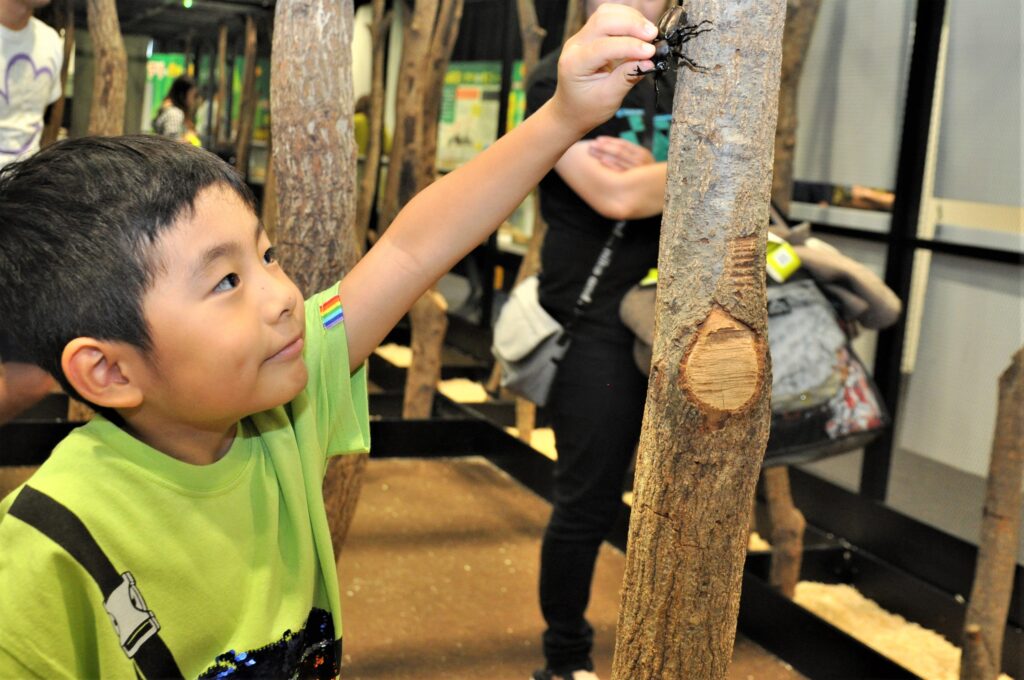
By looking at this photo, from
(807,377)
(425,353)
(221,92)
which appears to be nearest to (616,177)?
(807,377)

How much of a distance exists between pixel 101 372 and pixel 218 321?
0.12 meters

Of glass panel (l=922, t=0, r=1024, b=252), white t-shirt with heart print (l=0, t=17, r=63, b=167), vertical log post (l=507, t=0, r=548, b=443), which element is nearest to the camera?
white t-shirt with heart print (l=0, t=17, r=63, b=167)

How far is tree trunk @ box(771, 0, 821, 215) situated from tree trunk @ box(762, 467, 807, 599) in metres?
0.80

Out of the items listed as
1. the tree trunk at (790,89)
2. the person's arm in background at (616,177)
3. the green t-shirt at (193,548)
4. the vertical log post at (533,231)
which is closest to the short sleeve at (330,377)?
the green t-shirt at (193,548)

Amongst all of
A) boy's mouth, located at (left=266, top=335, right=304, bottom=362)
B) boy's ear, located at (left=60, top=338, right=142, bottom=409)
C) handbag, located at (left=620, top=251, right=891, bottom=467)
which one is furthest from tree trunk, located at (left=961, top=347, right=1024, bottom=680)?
boy's ear, located at (left=60, top=338, right=142, bottom=409)

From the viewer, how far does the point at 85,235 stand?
0.98 m

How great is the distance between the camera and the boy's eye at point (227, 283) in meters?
1.02

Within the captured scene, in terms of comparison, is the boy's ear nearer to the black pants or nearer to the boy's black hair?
the boy's black hair

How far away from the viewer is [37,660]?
3.01 ft

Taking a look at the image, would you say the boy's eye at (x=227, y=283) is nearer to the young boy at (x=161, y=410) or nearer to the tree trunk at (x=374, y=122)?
the young boy at (x=161, y=410)

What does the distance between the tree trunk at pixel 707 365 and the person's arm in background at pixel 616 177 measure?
75 centimetres

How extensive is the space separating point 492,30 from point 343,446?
4.31 m

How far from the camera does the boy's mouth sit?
1057 millimetres

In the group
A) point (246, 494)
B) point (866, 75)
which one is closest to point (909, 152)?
point (866, 75)
